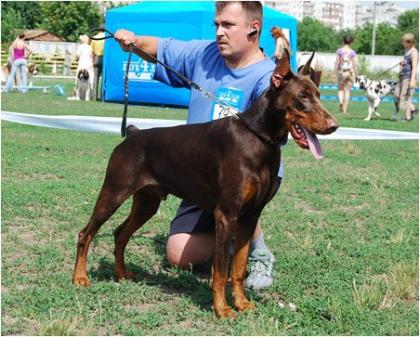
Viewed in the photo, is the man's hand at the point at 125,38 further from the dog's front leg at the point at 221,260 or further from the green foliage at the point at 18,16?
the green foliage at the point at 18,16

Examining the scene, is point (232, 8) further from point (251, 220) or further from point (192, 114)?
point (251, 220)

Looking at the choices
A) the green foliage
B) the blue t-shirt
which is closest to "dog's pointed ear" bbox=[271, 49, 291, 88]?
the blue t-shirt

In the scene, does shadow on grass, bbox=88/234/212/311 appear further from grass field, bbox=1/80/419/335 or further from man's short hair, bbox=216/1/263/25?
man's short hair, bbox=216/1/263/25

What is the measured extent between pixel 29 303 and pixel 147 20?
55.0ft

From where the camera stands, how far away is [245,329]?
11.7 feet

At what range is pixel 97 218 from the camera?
421 cm

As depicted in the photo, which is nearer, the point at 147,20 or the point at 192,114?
the point at 192,114

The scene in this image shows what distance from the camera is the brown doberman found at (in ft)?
11.2

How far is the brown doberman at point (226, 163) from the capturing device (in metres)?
3.43

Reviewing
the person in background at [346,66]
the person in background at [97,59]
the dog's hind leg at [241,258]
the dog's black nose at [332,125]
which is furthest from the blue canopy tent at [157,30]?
the dog's black nose at [332,125]

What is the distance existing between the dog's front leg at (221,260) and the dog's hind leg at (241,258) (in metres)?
0.19

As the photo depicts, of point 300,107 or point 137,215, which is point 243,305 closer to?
point 137,215

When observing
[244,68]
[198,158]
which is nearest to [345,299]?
[198,158]

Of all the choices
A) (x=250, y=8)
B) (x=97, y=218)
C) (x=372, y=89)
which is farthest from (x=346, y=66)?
(x=97, y=218)
